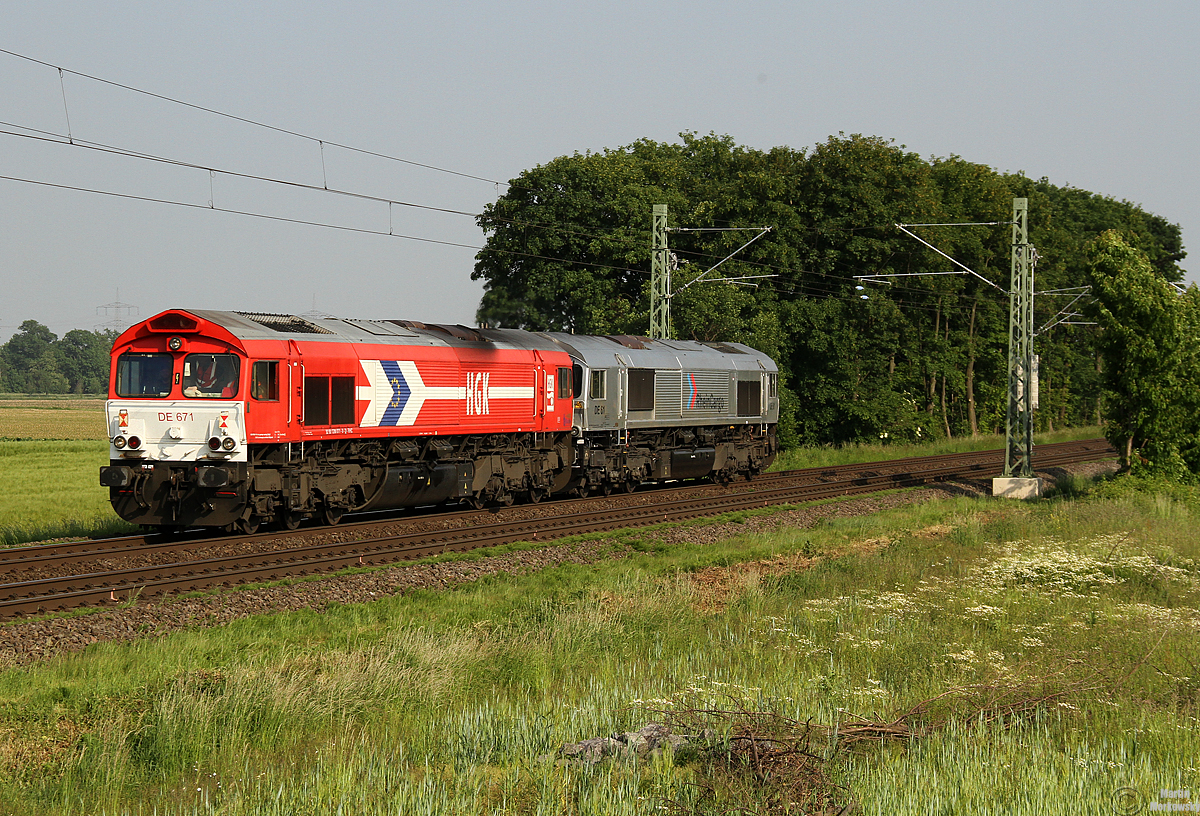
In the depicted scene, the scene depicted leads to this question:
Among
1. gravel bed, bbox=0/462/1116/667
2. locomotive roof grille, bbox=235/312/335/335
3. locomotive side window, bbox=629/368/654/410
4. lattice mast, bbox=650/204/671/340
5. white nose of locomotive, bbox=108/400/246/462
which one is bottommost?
gravel bed, bbox=0/462/1116/667

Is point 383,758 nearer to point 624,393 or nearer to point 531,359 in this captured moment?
point 531,359

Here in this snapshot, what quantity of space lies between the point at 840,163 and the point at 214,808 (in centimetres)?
4845

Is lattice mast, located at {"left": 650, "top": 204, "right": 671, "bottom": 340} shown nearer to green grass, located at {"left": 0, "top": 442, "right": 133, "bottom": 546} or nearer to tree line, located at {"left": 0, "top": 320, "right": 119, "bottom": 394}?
green grass, located at {"left": 0, "top": 442, "right": 133, "bottom": 546}

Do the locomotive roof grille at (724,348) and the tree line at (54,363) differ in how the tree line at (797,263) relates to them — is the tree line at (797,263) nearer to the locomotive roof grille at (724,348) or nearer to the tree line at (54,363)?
the locomotive roof grille at (724,348)

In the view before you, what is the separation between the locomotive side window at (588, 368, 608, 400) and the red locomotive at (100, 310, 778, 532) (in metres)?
0.04

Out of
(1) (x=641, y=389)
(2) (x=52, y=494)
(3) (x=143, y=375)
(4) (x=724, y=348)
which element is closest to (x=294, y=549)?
(3) (x=143, y=375)

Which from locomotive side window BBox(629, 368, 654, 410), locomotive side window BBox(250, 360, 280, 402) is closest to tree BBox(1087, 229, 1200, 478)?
locomotive side window BBox(629, 368, 654, 410)

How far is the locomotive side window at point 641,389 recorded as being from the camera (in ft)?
97.9

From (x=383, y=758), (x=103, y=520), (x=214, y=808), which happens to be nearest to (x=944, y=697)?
(x=383, y=758)

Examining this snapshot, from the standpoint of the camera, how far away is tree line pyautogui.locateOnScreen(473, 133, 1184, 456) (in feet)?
154

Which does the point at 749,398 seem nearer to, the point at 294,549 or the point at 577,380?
the point at 577,380

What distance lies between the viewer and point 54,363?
172 m

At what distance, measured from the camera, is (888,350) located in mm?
52938

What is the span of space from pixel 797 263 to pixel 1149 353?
85.0ft
